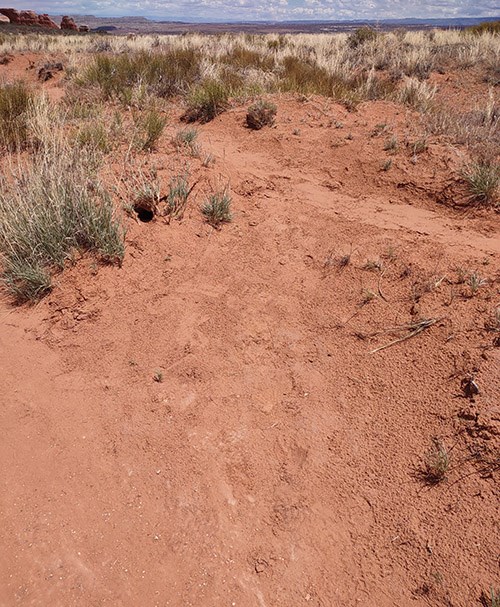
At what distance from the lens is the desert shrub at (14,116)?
5.53m

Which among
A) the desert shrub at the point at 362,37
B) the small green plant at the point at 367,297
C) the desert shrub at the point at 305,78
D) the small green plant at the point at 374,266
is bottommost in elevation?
the small green plant at the point at 367,297

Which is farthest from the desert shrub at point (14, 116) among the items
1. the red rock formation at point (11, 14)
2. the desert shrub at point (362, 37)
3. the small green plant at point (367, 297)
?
the red rock formation at point (11, 14)

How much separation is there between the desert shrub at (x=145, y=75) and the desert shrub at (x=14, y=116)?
187 centimetres

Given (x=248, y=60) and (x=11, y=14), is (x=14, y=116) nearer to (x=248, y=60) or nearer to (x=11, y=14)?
(x=248, y=60)

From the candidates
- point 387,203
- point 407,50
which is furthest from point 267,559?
point 407,50

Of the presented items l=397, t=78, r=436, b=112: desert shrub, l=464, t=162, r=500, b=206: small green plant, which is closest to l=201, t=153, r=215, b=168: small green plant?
l=464, t=162, r=500, b=206: small green plant

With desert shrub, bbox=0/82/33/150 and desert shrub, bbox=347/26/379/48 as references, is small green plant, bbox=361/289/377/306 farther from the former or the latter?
desert shrub, bbox=347/26/379/48

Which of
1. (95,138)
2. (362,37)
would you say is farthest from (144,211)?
(362,37)

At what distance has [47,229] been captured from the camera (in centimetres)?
361

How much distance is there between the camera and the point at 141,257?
3.89 m

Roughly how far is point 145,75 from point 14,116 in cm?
335

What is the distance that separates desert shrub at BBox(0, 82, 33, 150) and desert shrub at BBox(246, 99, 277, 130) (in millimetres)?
2951

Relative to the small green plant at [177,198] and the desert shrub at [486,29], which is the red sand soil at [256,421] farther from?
the desert shrub at [486,29]

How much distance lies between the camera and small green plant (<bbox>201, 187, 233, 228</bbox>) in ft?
14.2
